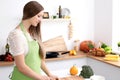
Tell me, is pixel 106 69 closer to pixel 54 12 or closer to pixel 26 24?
pixel 54 12

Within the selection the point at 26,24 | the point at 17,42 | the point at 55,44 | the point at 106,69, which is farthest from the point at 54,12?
Answer: the point at 17,42

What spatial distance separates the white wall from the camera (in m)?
2.51

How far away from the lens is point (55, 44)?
9.11 feet

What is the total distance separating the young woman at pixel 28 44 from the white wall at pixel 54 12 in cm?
127

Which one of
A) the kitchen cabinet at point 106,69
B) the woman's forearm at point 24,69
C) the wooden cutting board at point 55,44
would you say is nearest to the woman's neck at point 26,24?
the woman's forearm at point 24,69

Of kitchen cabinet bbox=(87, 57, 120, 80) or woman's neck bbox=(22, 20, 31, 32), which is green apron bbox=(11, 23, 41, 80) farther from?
kitchen cabinet bbox=(87, 57, 120, 80)

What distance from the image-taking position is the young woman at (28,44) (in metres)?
1.19

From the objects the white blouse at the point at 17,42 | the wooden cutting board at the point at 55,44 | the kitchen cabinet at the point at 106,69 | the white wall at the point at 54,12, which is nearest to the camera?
the white blouse at the point at 17,42

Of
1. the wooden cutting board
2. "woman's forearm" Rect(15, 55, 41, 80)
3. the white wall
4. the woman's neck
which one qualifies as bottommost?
"woman's forearm" Rect(15, 55, 41, 80)

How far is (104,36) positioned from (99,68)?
24.2 inches

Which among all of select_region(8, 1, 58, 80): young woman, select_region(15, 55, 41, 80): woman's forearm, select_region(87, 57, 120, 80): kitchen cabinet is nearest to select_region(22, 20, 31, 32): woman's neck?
select_region(8, 1, 58, 80): young woman

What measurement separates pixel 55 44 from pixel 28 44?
152 cm

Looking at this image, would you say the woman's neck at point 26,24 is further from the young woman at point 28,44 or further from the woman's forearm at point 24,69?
the woman's forearm at point 24,69

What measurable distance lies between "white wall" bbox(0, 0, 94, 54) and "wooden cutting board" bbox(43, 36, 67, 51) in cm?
7
